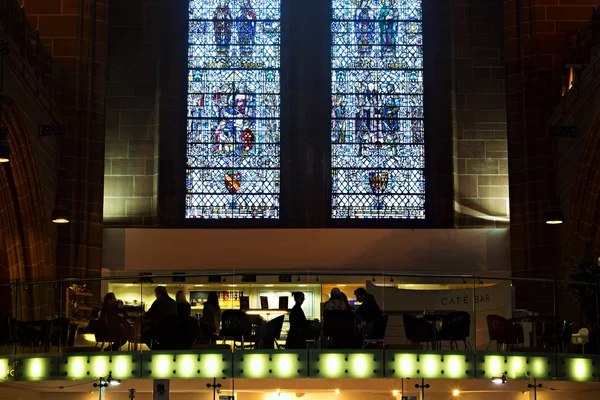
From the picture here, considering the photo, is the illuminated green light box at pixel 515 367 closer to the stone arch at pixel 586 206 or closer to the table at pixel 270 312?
the table at pixel 270 312

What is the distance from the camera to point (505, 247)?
21500 millimetres

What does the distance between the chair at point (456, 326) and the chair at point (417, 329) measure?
6.7 inches

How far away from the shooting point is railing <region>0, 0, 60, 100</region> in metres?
16.5

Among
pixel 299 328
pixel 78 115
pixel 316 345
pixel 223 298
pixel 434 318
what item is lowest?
pixel 316 345

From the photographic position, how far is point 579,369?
14109 millimetres

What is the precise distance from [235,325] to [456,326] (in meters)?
2.59

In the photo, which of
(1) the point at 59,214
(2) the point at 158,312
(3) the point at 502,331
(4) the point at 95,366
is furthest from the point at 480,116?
(4) the point at 95,366

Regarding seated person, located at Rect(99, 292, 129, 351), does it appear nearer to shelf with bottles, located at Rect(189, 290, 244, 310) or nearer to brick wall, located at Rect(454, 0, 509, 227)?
shelf with bottles, located at Rect(189, 290, 244, 310)

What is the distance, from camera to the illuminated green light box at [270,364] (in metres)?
14.4

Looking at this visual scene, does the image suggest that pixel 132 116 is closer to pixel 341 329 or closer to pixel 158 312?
pixel 158 312

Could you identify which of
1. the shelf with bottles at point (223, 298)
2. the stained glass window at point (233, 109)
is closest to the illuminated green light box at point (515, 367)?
the shelf with bottles at point (223, 298)

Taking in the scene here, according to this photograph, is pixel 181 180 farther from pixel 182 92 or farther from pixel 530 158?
pixel 530 158

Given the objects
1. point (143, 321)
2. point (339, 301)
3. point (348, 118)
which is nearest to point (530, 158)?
point (348, 118)

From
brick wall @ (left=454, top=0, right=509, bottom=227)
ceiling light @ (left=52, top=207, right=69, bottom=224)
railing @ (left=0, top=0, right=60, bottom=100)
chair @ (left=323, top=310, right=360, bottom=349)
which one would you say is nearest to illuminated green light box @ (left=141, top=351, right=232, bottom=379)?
chair @ (left=323, top=310, right=360, bottom=349)
